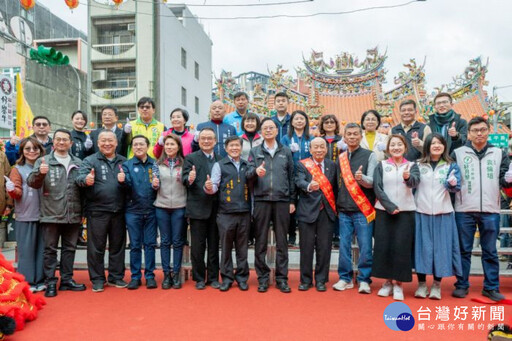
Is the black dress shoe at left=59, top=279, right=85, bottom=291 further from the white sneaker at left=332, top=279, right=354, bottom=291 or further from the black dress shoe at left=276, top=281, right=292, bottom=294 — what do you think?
the white sneaker at left=332, top=279, right=354, bottom=291

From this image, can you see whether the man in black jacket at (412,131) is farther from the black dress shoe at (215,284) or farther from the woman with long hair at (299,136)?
the black dress shoe at (215,284)

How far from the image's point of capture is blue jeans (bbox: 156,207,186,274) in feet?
13.7

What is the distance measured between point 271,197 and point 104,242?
185 cm

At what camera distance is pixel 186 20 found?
62.5 ft

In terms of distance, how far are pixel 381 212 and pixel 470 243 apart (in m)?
0.95

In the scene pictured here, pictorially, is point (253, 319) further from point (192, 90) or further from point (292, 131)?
point (192, 90)

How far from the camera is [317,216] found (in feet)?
13.4

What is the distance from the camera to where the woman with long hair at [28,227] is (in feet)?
13.3

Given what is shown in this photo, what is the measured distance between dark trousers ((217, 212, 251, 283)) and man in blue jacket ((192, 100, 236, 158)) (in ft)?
2.88

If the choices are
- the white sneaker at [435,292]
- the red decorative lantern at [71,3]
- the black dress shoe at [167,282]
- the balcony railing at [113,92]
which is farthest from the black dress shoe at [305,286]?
the balcony railing at [113,92]

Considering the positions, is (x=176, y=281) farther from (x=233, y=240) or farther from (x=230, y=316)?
(x=230, y=316)

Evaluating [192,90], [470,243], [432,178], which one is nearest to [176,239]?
[432,178]

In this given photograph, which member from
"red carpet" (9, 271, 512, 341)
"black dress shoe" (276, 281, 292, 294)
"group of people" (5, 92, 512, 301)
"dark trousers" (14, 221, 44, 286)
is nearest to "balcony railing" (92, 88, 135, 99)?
"group of people" (5, 92, 512, 301)

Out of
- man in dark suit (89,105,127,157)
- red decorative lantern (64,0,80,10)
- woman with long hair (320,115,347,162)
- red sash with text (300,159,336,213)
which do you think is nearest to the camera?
red sash with text (300,159,336,213)
